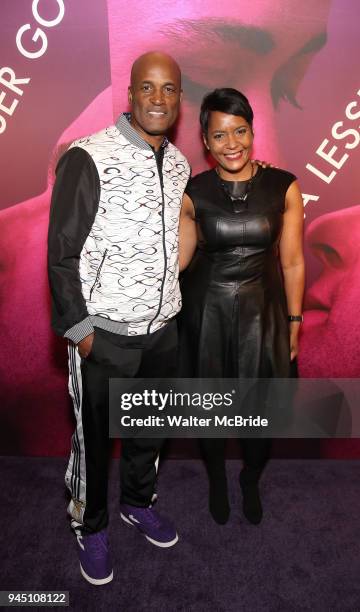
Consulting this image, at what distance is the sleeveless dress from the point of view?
201 cm

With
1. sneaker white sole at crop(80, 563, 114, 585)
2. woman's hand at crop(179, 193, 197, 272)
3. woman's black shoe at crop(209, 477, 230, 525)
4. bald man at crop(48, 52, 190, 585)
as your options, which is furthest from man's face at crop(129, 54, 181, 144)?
sneaker white sole at crop(80, 563, 114, 585)

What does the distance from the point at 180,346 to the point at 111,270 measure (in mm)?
609

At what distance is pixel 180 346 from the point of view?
225 centimetres

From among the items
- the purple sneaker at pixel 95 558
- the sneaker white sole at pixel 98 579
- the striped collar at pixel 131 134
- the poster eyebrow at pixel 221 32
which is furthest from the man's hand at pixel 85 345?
the poster eyebrow at pixel 221 32

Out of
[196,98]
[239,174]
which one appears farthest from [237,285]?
[196,98]

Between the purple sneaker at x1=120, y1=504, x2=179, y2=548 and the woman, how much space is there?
2.02ft

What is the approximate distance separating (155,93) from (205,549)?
176 centimetres

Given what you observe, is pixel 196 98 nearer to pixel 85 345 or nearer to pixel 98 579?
pixel 85 345

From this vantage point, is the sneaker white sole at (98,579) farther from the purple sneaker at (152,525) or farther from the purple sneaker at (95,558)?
the purple sneaker at (152,525)

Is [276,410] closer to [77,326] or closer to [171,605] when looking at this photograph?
[171,605]

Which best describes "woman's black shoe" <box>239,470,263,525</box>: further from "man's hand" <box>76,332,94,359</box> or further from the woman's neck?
the woman's neck

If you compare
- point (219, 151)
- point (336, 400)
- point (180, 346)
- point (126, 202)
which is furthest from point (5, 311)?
point (336, 400)

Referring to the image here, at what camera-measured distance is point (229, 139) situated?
1938mm

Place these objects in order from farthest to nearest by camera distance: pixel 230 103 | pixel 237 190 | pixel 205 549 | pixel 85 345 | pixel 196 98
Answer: pixel 196 98, pixel 205 549, pixel 237 190, pixel 230 103, pixel 85 345
